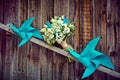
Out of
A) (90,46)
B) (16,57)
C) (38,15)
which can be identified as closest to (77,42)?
(90,46)

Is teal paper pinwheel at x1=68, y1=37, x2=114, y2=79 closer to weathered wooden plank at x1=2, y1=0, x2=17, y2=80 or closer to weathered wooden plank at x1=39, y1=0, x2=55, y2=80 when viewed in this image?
weathered wooden plank at x1=39, y1=0, x2=55, y2=80

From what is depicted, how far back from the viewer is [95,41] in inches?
81.2

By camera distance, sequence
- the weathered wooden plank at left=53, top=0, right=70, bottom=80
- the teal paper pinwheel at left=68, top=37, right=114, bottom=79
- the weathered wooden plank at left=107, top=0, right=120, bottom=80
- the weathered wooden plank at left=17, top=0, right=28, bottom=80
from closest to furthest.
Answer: the teal paper pinwheel at left=68, top=37, right=114, bottom=79, the weathered wooden plank at left=107, top=0, right=120, bottom=80, the weathered wooden plank at left=53, top=0, right=70, bottom=80, the weathered wooden plank at left=17, top=0, right=28, bottom=80

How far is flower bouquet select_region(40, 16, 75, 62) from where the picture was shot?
2100 mm

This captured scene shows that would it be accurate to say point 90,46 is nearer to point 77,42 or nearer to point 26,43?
point 77,42

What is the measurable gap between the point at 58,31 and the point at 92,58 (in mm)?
344

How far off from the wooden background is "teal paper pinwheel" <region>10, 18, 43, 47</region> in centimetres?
13

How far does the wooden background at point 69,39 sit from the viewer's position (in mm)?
2176

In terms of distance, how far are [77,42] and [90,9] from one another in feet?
0.99

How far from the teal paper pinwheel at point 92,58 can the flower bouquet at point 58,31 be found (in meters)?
0.17

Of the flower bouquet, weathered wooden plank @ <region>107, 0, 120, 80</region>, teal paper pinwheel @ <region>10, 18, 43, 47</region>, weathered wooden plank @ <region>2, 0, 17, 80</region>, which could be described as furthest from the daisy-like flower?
weathered wooden plank @ <region>2, 0, 17, 80</region>

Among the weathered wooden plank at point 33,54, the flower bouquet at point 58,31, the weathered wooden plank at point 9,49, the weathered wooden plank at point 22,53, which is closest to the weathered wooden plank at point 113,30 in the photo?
the flower bouquet at point 58,31

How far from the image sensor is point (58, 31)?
6.88 feet

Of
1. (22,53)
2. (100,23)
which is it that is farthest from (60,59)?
(100,23)
